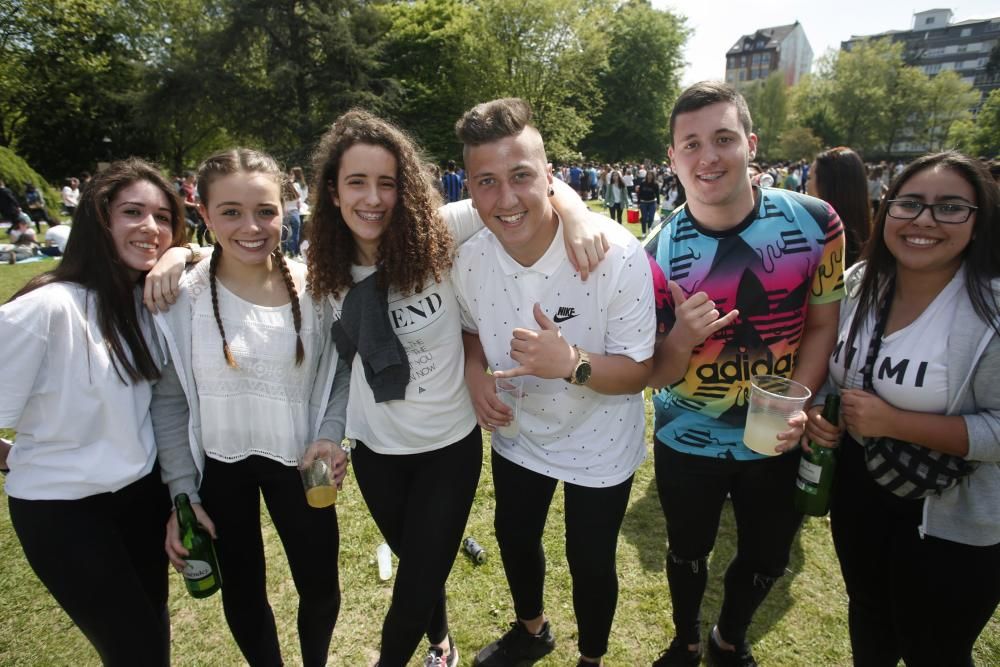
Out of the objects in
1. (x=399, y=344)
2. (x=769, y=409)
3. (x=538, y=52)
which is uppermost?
(x=538, y=52)

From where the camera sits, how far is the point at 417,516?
208 cm

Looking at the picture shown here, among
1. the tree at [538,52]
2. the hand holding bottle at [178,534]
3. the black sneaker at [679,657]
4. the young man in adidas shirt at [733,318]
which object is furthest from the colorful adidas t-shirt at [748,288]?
the tree at [538,52]

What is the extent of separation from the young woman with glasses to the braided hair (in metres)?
2.09

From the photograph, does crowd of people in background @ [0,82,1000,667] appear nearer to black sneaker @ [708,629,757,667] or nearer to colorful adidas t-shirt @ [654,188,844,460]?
colorful adidas t-shirt @ [654,188,844,460]

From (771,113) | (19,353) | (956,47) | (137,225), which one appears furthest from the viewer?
(956,47)

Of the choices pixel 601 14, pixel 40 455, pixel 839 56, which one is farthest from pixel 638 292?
pixel 839 56

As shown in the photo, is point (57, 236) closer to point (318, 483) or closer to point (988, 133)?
point (318, 483)

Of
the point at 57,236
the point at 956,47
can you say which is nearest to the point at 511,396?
the point at 57,236

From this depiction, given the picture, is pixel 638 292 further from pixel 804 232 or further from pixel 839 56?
pixel 839 56

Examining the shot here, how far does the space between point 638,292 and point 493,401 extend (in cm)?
70

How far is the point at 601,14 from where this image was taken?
33.5 metres

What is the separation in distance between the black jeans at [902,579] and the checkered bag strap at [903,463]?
0.40 feet

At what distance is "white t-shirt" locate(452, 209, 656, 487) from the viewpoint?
1.93 meters

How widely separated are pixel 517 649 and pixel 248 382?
1896 mm
